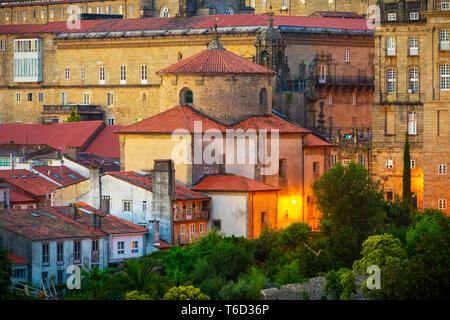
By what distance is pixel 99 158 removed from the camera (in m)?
100

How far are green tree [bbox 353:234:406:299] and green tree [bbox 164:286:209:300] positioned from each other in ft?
24.7

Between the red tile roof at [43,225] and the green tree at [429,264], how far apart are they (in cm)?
1423

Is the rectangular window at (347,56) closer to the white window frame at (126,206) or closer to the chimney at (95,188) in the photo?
the chimney at (95,188)

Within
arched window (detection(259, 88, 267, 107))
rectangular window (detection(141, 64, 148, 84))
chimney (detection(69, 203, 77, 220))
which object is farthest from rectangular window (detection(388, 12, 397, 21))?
chimney (detection(69, 203, 77, 220))

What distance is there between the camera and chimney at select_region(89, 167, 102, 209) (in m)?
83.1

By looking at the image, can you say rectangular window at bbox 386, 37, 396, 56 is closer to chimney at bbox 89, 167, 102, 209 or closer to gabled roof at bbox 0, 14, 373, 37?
gabled roof at bbox 0, 14, 373, 37

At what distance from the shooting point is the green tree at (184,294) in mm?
65688

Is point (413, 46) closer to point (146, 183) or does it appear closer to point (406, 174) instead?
point (406, 174)

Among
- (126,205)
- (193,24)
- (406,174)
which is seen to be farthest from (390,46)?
(126,205)

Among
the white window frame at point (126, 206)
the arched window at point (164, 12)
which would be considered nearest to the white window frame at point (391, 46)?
the white window frame at point (126, 206)

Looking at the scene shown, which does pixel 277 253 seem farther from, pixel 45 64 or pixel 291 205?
pixel 45 64

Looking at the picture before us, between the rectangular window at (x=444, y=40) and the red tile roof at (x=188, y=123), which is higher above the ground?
the rectangular window at (x=444, y=40)

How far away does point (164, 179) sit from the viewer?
81.6m
